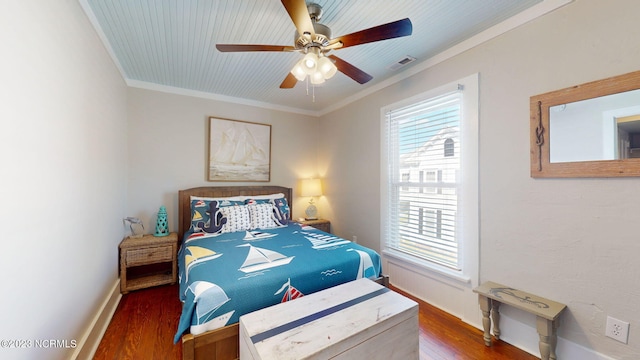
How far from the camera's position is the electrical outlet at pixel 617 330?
4.48 feet

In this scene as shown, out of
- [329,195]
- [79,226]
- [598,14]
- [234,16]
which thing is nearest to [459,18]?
[598,14]

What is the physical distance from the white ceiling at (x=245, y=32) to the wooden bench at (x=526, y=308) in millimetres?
2062

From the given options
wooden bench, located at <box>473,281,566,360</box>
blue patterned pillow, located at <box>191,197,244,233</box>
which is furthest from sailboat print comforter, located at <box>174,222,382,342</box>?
wooden bench, located at <box>473,281,566,360</box>

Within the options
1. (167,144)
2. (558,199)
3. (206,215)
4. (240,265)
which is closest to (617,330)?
(558,199)

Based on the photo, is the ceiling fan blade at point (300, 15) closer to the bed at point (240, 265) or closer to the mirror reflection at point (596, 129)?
the bed at point (240, 265)

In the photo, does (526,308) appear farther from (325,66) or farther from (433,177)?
(325,66)

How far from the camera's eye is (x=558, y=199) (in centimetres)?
161

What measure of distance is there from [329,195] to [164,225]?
2324 millimetres

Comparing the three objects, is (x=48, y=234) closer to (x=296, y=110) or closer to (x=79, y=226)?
(x=79, y=226)

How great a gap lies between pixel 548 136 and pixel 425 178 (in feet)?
3.32

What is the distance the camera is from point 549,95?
163 centimetres

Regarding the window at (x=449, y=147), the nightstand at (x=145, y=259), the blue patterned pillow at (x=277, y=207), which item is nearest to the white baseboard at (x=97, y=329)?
the nightstand at (x=145, y=259)

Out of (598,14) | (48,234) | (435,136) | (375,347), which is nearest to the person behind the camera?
(48,234)

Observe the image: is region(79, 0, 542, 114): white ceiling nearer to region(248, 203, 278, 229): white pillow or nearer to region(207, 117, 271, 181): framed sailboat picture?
region(207, 117, 271, 181): framed sailboat picture
